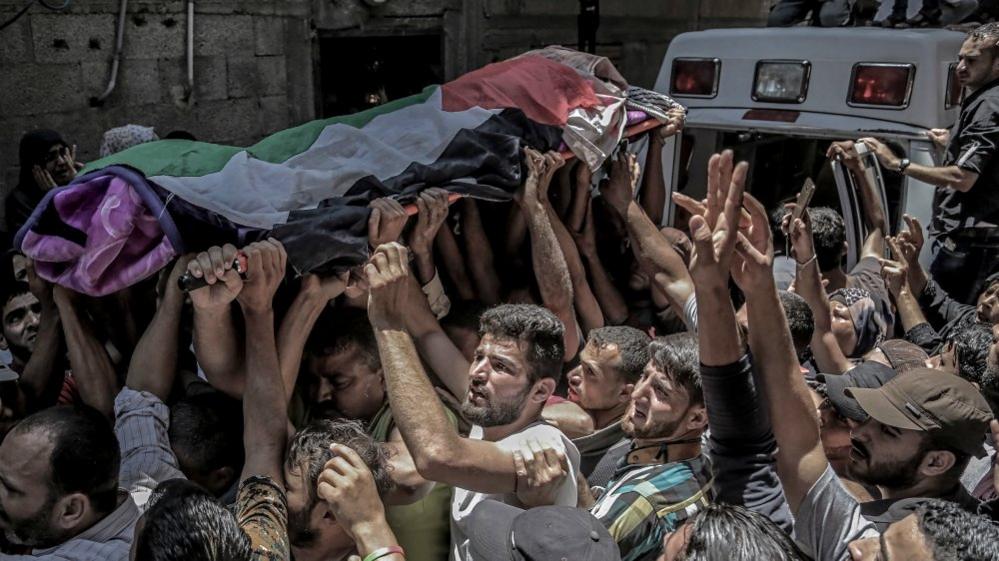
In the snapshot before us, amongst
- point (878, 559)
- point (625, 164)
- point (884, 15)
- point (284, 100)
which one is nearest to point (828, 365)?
point (625, 164)

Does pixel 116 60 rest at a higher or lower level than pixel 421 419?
higher

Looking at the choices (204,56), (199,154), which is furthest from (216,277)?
(204,56)

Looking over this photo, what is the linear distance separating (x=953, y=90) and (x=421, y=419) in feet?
12.6

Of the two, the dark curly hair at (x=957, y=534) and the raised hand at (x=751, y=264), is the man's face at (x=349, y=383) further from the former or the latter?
the dark curly hair at (x=957, y=534)

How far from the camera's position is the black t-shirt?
433cm

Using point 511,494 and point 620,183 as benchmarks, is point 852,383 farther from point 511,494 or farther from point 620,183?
point 620,183

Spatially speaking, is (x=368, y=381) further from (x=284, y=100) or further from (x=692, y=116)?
(x=284, y=100)

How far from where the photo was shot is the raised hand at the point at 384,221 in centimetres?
271

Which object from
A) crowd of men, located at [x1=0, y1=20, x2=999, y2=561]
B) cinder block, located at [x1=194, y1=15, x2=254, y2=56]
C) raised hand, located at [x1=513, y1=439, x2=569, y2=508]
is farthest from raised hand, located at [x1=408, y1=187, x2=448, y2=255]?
cinder block, located at [x1=194, y1=15, x2=254, y2=56]

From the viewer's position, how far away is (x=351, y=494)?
2.05m

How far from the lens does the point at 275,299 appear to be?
280 centimetres

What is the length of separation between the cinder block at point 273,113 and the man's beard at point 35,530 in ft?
15.7

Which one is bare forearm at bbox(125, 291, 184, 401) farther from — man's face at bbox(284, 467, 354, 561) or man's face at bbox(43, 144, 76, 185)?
man's face at bbox(43, 144, 76, 185)

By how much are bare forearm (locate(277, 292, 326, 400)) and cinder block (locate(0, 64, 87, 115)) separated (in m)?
3.45
